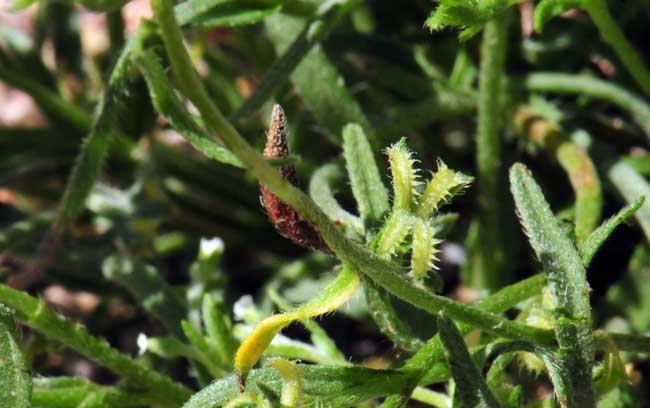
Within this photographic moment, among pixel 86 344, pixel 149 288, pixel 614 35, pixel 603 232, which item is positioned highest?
pixel 614 35

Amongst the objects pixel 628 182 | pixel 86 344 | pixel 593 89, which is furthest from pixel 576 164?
pixel 86 344

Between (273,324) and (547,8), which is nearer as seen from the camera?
(273,324)

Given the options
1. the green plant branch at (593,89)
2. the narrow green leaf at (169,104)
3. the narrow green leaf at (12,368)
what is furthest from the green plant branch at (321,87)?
the narrow green leaf at (12,368)

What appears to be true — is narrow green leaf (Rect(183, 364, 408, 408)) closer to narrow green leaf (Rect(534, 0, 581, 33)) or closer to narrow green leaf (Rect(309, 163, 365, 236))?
narrow green leaf (Rect(309, 163, 365, 236))

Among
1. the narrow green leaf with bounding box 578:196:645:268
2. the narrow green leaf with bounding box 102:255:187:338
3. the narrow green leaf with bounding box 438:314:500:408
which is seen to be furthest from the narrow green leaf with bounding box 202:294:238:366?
the narrow green leaf with bounding box 578:196:645:268

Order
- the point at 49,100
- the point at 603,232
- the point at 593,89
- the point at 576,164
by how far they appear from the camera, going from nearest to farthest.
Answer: the point at 603,232 → the point at 576,164 → the point at 593,89 → the point at 49,100

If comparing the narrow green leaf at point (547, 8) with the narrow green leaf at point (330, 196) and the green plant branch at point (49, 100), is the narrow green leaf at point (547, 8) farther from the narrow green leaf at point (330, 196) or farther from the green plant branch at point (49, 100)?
the green plant branch at point (49, 100)

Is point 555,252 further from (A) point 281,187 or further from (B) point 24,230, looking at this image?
(B) point 24,230

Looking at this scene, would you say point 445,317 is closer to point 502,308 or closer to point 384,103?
point 502,308
